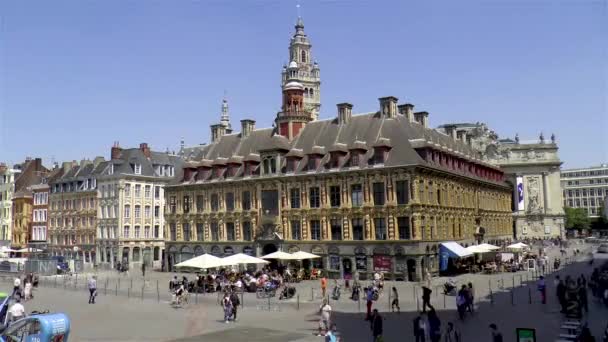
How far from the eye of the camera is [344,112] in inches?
2062

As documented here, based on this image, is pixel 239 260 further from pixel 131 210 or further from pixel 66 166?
pixel 66 166

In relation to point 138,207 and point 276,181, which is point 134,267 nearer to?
point 138,207

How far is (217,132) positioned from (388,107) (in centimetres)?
2153

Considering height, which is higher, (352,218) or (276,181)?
(276,181)

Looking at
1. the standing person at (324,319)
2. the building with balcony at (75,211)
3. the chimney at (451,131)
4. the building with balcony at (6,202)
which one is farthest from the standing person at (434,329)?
the building with balcony at (6,202)

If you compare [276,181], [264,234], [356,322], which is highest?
[276,181]

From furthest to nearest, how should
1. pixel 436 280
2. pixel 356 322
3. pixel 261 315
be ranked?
pixel 436 280 → pixel 261 315 → pixel 356 322

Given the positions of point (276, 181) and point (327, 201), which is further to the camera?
point (276, 181)

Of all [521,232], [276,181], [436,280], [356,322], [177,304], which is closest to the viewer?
[356,322]

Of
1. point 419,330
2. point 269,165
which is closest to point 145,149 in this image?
point 269,165

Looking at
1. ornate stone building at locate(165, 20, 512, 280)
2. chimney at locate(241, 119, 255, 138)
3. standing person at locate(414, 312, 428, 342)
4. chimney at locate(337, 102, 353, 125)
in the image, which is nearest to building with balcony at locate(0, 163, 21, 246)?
ornate stone building at locate(165, 20, 512, 280)

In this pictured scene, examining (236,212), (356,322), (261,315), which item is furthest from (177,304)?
(236,212)

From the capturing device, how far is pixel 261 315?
1107 inches

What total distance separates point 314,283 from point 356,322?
18.0 metres
